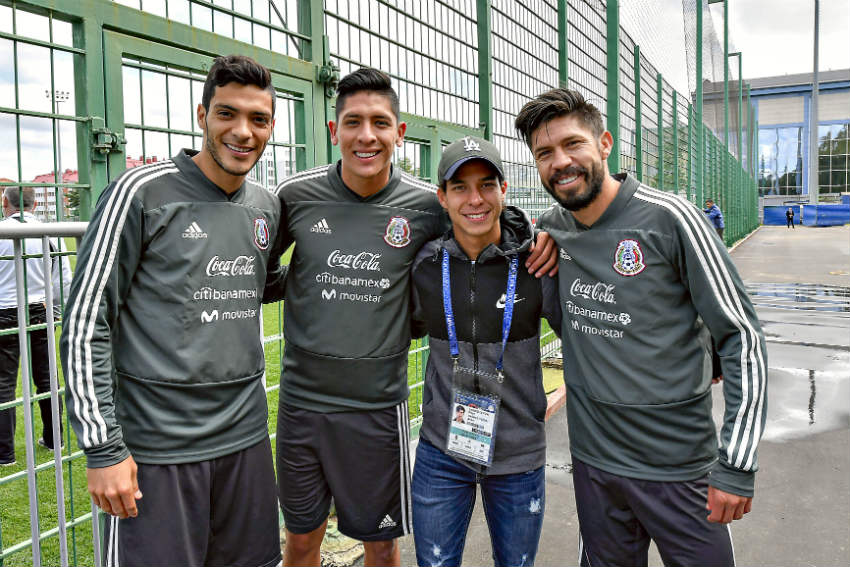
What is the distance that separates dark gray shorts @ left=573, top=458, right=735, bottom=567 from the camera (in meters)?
2.28

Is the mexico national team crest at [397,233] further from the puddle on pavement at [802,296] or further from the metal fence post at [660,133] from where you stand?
the puddle on pavement at [802,296]

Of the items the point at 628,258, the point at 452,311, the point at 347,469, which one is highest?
the point at 628,258

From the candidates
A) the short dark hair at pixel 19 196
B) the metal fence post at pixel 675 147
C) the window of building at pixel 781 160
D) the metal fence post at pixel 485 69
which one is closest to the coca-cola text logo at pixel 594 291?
the short dark hair at pixel 19 196

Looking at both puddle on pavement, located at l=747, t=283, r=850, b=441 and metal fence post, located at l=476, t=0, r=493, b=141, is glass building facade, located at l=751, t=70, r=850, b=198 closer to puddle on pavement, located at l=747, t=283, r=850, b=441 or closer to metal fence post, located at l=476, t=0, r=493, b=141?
puddle on pavement, located at l=747, t=283, r=850, b=441

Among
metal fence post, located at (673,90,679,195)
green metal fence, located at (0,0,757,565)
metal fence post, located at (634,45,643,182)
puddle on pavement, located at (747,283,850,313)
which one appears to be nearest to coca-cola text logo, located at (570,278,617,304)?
green metal fence, located at (0,0,757,565)

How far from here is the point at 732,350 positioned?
2.22 m

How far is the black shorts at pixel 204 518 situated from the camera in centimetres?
228

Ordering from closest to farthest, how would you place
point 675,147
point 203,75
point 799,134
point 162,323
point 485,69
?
point 162,323 → point 203,75 → point 485,69 → point 675,147 → point 799,134

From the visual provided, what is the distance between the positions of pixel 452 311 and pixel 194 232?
3.37 feet

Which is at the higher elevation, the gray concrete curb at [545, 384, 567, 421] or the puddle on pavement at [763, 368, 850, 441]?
the gray concrete curb at [545, 384, 567, 421]

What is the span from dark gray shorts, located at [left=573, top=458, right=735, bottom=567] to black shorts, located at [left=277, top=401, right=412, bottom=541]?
2.74ft

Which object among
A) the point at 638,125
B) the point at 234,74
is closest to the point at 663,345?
the point at 234,74

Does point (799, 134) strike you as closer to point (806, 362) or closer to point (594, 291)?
point (806, 362)

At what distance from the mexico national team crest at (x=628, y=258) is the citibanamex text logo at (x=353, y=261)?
994mm
